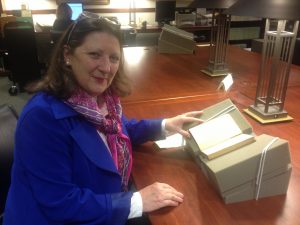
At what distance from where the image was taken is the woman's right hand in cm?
86

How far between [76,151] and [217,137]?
1.38 ft

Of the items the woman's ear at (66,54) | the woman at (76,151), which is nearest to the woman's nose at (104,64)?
the woman at (76,151)

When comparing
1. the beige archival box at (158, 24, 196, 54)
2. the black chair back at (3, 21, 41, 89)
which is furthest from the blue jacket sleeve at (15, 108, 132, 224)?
the black chair back at (3, 21, 41, 89)

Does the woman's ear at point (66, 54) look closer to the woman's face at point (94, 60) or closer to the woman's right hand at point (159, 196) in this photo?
the woman's face at point (94, 60)

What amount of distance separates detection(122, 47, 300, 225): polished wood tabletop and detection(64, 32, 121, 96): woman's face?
1.03ft

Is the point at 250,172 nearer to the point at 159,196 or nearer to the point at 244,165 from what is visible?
the point at 244,165

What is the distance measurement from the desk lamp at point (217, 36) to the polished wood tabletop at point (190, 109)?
0.24 feet

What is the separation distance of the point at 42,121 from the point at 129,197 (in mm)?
312

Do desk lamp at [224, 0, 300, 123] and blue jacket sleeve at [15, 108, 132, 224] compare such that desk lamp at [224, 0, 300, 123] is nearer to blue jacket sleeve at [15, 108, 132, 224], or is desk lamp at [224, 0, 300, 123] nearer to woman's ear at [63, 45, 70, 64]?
woman's ear at [63, 45, 70, 64]

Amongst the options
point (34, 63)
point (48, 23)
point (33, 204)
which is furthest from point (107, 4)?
point (33, 204)

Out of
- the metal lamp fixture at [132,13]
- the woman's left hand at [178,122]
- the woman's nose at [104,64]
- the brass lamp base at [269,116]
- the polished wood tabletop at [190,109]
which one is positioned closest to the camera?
the polished wood tabletop at [190,109]

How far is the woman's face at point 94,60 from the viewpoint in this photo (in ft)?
3.05

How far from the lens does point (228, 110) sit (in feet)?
3.51

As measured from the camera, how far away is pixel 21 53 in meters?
3.88
